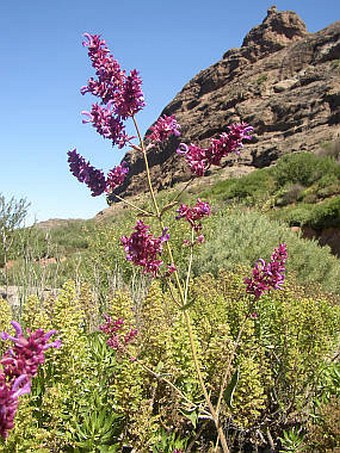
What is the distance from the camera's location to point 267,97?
3538cm

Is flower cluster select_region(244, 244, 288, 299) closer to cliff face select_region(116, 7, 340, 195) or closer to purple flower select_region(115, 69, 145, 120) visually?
purple flower select_region(115, 69, 145, 120)

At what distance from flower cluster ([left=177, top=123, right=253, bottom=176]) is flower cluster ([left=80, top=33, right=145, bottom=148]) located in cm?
31

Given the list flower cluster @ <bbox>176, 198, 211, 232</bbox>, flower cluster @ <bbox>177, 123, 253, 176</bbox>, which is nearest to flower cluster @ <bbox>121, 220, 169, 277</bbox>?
flower cluster @ <bbox>176, 198, 211, 232</bbox>

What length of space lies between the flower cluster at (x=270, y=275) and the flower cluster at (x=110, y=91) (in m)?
0.98

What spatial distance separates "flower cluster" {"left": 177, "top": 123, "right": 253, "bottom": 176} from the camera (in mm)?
1935

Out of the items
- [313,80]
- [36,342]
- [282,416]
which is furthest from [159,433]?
[313,80]

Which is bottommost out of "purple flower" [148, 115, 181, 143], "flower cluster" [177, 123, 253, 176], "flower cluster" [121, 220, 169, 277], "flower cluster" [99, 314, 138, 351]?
"flower cluster" [99, 314, 138, 351]

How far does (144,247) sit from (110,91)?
77 cm

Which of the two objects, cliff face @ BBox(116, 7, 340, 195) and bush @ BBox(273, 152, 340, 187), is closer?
bush @ BBox(273, 152, 340, 187)

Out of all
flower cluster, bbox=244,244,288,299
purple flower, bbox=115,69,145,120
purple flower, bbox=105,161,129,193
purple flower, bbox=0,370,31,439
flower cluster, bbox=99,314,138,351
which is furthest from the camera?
flower cluster, bbox=99,314,138,351

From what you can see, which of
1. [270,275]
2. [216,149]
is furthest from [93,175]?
[270,275]

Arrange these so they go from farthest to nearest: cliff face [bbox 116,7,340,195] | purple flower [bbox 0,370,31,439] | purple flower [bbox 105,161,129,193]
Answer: cliff face [bbox 116,7,340,195] < purple flower [bbox 105,161,129,193] < purple flower [bbox 0,370,31,439]

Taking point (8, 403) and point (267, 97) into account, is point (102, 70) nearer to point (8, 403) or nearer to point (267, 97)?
point (8, 403)

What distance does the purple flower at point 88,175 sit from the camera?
205 cm
